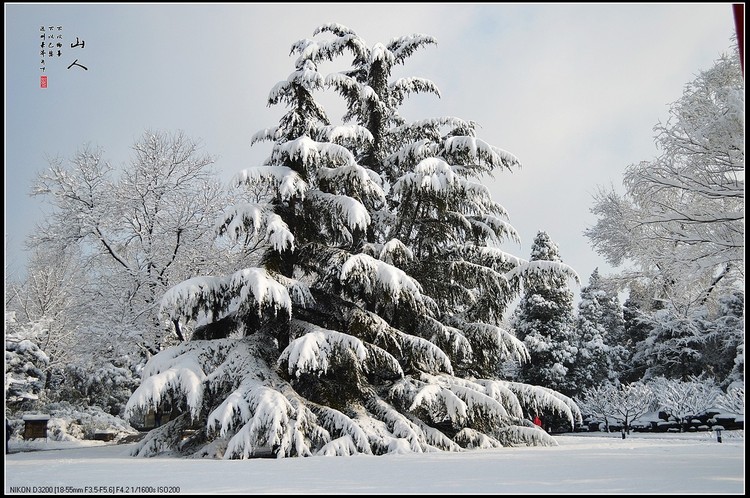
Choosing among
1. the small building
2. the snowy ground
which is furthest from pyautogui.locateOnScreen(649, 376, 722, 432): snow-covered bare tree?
the small building

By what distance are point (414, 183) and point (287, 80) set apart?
12.5ft

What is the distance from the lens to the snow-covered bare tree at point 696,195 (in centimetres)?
1409

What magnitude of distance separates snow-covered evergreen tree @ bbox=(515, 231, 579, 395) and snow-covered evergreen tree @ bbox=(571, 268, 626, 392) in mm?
736

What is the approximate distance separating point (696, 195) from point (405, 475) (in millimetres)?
11000

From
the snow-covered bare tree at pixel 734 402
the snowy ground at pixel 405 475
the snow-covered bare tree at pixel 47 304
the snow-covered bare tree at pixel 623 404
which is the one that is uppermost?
the snow-covered bare tree at pixel 47 304

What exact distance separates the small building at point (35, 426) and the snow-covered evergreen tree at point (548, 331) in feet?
68.8

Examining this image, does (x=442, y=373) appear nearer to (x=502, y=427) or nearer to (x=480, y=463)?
(x=502, y=427)

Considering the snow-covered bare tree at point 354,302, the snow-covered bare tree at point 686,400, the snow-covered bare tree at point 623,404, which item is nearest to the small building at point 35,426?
the snow-covered bare tree at point 354,302

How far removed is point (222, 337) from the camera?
1539cm

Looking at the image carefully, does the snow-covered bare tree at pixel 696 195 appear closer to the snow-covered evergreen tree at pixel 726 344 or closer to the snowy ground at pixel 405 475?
the snowy ground at pixel 405 475

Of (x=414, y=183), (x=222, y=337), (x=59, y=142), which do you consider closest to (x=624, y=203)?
(x=414, y=183)

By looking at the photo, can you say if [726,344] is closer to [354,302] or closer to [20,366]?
[354,302]

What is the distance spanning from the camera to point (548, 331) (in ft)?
109

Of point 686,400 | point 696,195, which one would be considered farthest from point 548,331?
point 696,195
